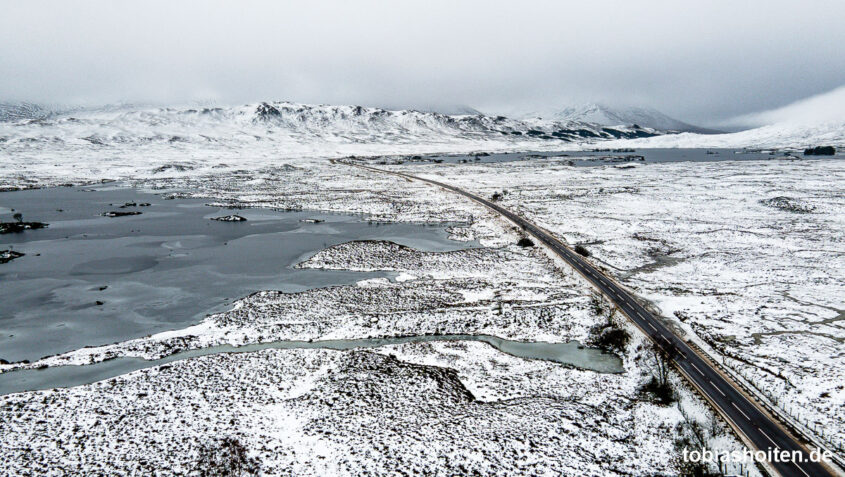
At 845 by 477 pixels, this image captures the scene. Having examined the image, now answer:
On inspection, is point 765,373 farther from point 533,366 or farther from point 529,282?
point 529,282

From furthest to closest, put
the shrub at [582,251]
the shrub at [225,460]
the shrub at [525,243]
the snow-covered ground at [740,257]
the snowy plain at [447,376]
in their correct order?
1. the shrub at [525,243]
2. the shrub at [582,251]
3. the snow-covered ground at [740,257]
4. the snowy plain at [447,376]
5. the shrub at [225,460]

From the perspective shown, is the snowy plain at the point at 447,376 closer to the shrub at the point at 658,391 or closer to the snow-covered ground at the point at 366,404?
the snow-covered ground at the point at 366,404

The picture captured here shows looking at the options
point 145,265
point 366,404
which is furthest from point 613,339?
point 145,265

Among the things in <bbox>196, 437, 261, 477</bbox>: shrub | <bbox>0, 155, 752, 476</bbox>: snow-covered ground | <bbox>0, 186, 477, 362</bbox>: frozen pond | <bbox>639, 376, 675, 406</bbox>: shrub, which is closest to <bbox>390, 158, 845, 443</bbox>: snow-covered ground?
<bbox>639, 376, 675, 406</bbox>: shrub

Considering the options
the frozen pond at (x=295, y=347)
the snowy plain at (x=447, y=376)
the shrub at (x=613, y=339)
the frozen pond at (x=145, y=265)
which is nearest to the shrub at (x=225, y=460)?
the snowy plain at (x=447, y=376)

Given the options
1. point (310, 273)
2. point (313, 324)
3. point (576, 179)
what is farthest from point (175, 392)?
point (576, 179)

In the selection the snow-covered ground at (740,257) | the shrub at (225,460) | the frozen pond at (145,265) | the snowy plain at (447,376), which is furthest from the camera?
the frozen pond at (145,265)

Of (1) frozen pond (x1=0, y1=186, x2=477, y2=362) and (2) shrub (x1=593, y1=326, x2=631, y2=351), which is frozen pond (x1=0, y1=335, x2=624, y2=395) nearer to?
(2) shrub (x1=593, y1=326, x2=631, y2=351)
